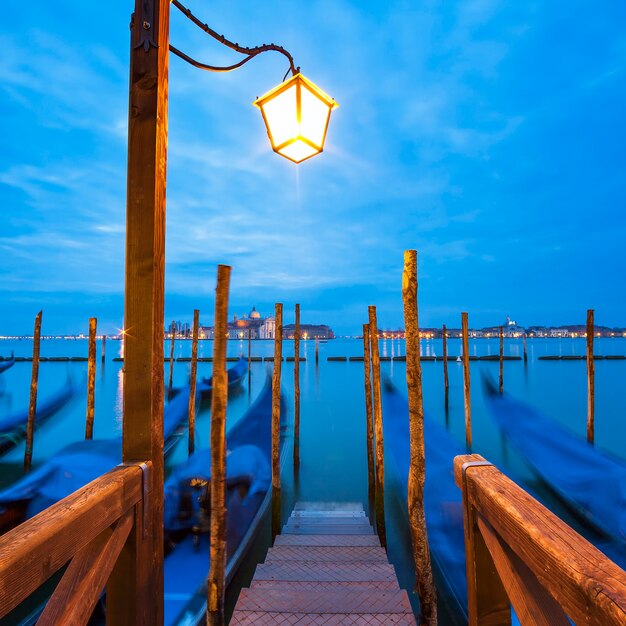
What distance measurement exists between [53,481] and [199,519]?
1645 millimetres

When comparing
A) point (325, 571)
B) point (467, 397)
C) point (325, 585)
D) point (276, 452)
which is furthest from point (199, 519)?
point (467, 397)

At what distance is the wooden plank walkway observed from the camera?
179 centimetres

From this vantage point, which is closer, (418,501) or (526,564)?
(526,564)

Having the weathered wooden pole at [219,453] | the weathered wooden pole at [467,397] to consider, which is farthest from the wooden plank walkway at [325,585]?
the weathered wooden pole at [467,397]

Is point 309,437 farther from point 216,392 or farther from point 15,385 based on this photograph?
point 15,385

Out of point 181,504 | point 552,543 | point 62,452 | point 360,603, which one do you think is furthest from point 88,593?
point 62,452

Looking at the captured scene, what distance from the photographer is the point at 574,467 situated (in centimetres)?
467

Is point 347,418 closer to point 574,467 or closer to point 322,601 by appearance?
point 574,467

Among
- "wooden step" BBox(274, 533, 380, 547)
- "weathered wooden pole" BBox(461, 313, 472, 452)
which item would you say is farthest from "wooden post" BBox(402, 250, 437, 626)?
"weathered wooden pole" BBox(461, 313, 472, 452)

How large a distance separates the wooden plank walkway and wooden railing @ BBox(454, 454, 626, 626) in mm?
1068

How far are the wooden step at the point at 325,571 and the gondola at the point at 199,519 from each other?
82cm

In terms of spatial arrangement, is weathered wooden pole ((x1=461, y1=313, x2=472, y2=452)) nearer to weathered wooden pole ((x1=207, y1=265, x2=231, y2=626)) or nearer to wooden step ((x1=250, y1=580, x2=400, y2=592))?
wooden step ((x1=250, y1=580, x2=400, y2=592))

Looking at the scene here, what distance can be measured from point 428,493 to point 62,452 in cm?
411

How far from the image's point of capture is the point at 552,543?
1.92 ft
